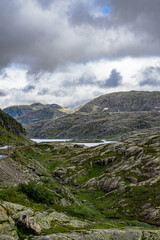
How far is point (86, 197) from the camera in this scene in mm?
69000

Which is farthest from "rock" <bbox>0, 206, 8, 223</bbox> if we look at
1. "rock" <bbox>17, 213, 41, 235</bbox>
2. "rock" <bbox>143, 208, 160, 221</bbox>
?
"rock" <bbox>143, 208, 160, 221</bbox>

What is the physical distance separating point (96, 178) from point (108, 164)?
1382 cm

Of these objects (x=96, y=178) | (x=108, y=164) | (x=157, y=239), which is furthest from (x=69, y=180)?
(x=157, y=239)

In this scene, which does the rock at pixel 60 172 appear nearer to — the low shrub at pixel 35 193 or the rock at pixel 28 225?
the low shrub at pixel 35 193

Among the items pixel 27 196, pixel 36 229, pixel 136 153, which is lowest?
pixel 136 153

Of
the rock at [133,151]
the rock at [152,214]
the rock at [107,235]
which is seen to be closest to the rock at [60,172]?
the rock at [133,151]

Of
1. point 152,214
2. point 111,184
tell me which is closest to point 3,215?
point 152,214

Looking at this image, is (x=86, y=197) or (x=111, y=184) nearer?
(x=86, y=197)

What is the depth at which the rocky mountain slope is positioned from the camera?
18602mm

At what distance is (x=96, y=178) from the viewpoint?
84000mm

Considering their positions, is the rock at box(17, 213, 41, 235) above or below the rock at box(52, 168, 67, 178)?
above

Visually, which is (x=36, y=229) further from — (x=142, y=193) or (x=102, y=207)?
(x=142, y=193)

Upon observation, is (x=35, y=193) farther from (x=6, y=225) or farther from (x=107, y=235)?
(x=6, y=225)

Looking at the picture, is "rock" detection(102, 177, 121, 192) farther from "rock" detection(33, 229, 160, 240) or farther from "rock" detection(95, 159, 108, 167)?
"rock" detection(33, 229, 160, 240)
